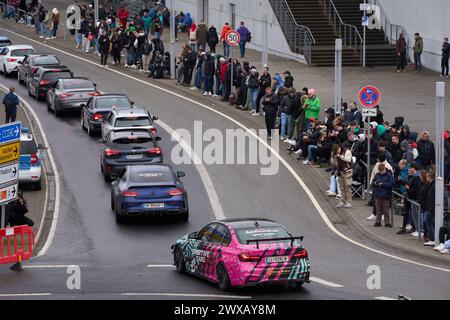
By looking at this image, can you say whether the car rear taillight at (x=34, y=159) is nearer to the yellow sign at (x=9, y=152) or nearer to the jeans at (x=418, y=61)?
→ the yellow sign at (x=9, y=152)

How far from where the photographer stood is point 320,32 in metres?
56.8

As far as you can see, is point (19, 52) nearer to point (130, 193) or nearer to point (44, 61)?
point (44, 61)

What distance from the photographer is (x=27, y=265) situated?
2603 centimetres

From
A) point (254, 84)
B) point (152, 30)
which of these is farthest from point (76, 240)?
point (152, 30)

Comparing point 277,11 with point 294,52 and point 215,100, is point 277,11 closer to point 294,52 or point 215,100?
point 294,52

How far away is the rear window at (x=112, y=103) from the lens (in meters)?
40.4

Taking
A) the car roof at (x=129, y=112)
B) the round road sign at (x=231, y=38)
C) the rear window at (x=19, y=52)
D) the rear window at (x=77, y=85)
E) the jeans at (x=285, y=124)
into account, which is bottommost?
the jeans at (x=285, y=124)

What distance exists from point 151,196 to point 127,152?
4687 millimetres

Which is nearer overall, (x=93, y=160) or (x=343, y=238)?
(x=343, y=238)

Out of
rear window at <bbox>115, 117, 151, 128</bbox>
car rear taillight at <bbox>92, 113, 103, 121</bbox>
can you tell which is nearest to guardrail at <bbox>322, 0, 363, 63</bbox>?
car rear taillight at <bbox>92, 113, 103, 121</bbox>

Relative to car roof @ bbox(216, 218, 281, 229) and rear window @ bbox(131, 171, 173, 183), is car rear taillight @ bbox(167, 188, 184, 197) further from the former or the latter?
car roof @ bbox(216, 218, 281, 229)

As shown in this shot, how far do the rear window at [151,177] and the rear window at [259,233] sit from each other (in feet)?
24.0

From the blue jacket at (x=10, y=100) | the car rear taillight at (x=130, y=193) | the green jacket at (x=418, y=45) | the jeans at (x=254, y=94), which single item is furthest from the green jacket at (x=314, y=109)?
the green jacket at (x=418, y=45)
